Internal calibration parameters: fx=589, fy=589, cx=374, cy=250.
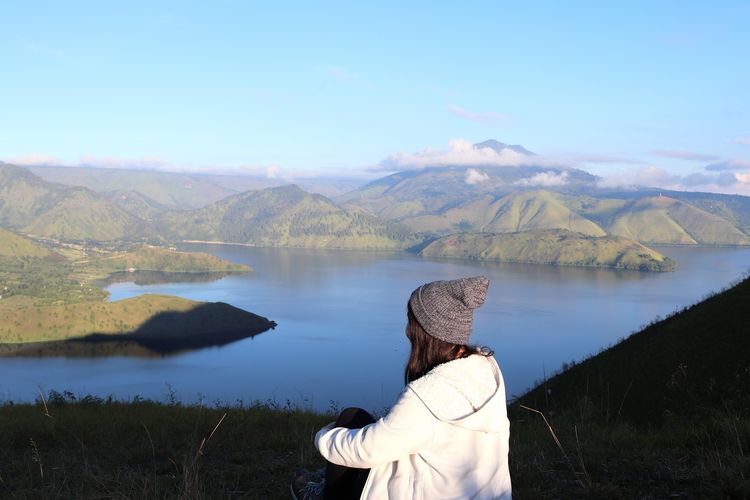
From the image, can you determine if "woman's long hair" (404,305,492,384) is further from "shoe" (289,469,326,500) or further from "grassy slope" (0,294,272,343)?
"grassy slope" (0,294,272,343)

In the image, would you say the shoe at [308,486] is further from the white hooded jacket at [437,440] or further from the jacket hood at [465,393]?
the jacket hood at [465,393]

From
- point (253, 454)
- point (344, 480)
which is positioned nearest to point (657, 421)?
point (253, 454)

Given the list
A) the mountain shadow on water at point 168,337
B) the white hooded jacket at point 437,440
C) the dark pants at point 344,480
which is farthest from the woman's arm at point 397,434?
the mountain shadow on water at point 168,337

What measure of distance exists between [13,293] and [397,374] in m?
133

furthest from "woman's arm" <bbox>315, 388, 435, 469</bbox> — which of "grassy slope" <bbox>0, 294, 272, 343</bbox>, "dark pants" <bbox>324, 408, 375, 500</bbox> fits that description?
"grassy slope" <bbox>0, 294, 272, 343</bbox>

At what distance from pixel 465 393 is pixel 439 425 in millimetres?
232

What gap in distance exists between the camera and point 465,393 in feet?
10.7

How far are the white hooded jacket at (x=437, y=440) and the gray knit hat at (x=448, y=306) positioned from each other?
0.18 meters

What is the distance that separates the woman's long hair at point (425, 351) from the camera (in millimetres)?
3406

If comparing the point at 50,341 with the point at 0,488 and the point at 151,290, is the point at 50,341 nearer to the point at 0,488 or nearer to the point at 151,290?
the point at 151,290

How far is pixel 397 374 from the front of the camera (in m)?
66.4

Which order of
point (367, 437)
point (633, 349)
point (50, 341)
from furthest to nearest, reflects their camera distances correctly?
point (50, 341) < point (633, 349) < point (367, 437)

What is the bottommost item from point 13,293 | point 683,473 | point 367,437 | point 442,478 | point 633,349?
point 13,293

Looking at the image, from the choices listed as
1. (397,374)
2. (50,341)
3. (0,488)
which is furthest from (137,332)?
(0,488)
